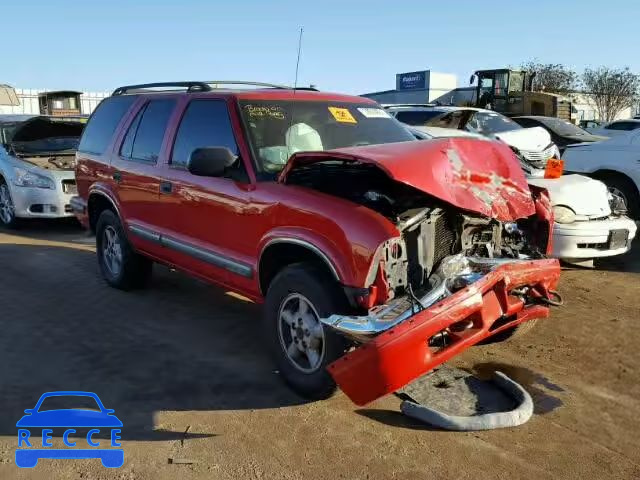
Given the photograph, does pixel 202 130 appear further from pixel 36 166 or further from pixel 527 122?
pixel 527 122

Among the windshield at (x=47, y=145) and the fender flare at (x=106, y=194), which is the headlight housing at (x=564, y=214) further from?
the windshield at (x=47, y=145)

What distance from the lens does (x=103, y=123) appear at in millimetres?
6359

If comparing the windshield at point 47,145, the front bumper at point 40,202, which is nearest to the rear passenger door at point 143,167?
the front bumper at point 40,202

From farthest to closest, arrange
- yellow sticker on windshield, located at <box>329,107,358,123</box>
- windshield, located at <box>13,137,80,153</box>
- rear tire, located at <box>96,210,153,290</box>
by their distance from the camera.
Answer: windshield, located at <box>13,137,80,153</box> < rear tire, located at <box>96,210,153,290</box> < yellow sticker on windshield, located at <box>329,107,358,123</box>

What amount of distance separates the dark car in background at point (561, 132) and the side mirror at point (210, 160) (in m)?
12.7

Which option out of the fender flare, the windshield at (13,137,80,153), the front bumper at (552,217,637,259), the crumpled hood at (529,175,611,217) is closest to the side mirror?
the fender flare

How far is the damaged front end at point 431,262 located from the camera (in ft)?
10.4

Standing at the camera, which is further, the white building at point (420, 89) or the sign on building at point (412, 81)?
the sign on building at point (412, 81)

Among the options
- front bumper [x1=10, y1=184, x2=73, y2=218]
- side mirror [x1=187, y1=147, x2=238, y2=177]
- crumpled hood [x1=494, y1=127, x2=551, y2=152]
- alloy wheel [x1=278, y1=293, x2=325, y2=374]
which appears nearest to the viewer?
alloy wheel [x1=278, y1=293, x2=325, y2=374]

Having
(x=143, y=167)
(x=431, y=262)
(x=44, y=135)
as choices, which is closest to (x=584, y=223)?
(x=431, y=262)

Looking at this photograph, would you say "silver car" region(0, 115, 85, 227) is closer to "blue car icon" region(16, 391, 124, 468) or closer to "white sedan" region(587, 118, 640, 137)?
"blue car icon" region(16, 391, 124, 468)

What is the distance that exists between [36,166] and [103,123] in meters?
3.71

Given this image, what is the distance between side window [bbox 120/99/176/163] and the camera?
5270 millimetres

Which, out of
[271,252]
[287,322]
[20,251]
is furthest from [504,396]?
[20,251]
